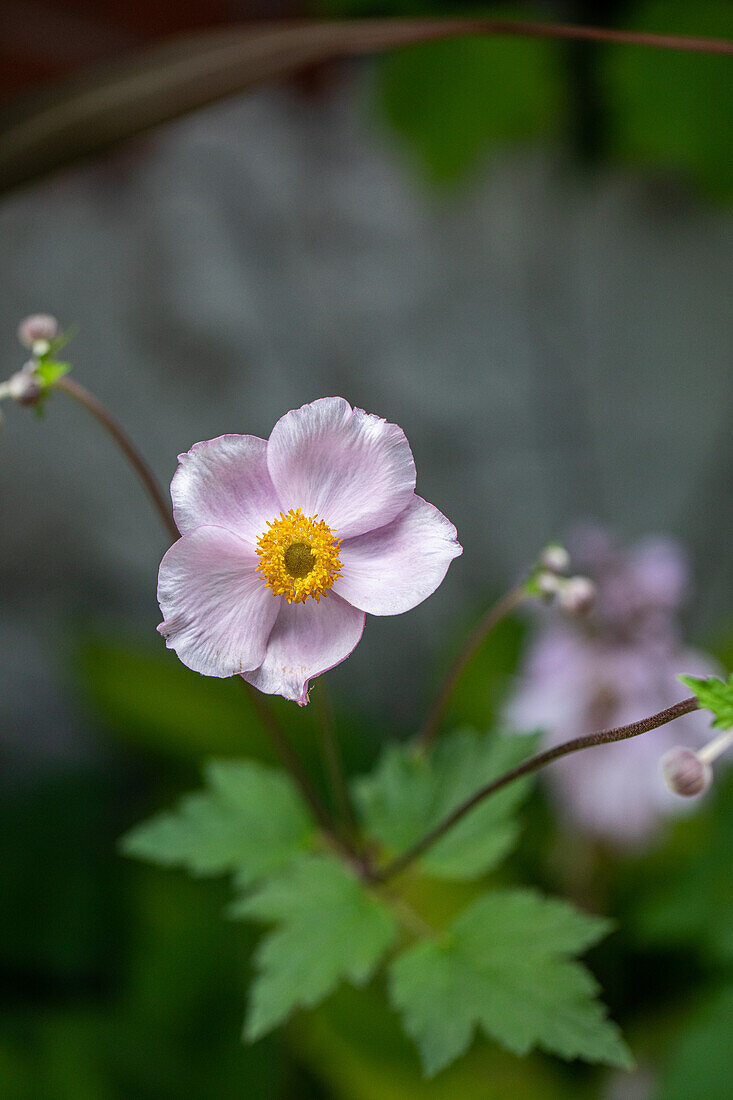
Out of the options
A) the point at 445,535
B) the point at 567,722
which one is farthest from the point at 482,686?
the point at 445,535

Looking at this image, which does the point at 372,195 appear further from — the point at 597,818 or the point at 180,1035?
the point at 180,1035

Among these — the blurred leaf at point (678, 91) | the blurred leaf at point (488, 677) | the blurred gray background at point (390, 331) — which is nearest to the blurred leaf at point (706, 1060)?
the blurred leaf at point (488, 677)

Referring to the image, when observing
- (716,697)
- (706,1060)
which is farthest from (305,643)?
(706,1060)

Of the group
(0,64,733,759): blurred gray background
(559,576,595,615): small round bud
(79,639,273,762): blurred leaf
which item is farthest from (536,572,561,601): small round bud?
(0,64,733,759): blurred gray background

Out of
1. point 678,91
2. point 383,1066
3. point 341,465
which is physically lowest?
point 383,1066

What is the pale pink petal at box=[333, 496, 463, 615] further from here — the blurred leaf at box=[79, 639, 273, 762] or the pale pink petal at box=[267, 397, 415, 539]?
the blurred leaf at box=[79, 639, 273, 762]

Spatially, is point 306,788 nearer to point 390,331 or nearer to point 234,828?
point 234,828

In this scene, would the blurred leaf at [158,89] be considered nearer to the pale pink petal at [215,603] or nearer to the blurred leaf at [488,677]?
the pale pink petal at [215,603]
